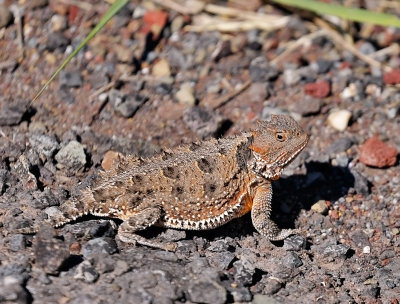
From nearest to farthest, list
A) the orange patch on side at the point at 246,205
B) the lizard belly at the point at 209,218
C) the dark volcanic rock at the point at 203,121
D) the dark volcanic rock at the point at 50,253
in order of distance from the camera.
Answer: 1. the dark volcanic rock at the point at 50,253
2. the lizard belly at the point at 209,218
3. the orange patch on side at the point at 246,205
4. the dark volcanic rock at the point at 203,121

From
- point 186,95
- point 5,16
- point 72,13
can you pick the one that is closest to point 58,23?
point 72,13

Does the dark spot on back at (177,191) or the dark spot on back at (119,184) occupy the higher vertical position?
the dark spot on back at (119,184)

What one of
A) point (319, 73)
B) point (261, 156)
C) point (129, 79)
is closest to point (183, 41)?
point (129, 79)

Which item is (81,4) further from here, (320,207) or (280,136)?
(320,207)

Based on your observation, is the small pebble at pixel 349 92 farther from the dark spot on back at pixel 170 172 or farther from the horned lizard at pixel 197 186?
the dark spot on back at pixel 170 172

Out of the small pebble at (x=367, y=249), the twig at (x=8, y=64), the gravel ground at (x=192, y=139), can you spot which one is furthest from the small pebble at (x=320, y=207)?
the twig at (x=8, y=64)

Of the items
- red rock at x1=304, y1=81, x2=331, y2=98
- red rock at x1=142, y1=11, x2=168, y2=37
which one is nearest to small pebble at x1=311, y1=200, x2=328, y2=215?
red rock at x1=304, y1=81, x2=331, y2=98

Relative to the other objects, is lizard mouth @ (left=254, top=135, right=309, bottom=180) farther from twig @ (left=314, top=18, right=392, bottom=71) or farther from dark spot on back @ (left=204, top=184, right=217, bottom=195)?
twig @ (left=314, top=18, right=392, bottom=71)
